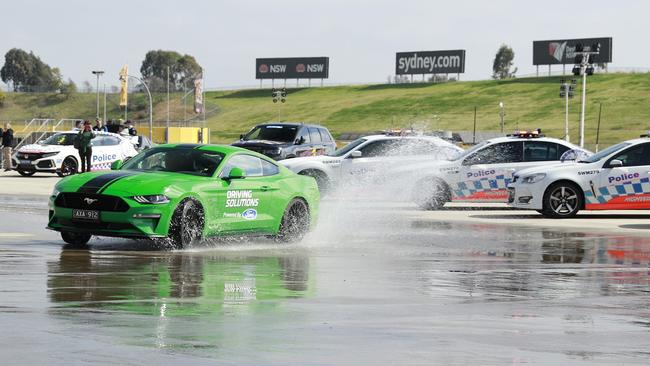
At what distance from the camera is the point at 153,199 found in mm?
15320

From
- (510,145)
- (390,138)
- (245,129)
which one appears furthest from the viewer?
(245,129)

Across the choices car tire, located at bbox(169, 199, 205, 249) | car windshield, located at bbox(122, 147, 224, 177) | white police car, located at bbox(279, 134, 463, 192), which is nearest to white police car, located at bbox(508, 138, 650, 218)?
white police car, located at bbox(279, 134, 463, 192)

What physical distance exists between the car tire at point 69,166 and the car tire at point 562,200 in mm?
19070

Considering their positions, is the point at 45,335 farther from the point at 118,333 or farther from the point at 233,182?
the point at 233,182

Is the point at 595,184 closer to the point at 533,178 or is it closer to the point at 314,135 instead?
the point at 533,178

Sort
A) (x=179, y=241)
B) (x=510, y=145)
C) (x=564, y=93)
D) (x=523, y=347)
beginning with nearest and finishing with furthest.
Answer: (x=523, y=347)
(x=179, y=241)
(x=510, y=145)
(x=564, y=93)

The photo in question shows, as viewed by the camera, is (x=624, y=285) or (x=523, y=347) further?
(x=624, y=285)

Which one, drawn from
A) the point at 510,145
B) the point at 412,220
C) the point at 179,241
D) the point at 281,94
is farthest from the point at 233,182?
the point at 281,94

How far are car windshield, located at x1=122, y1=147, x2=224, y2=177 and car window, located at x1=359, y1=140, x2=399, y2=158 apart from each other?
12194 mm

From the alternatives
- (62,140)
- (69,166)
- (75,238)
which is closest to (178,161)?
(75,238)

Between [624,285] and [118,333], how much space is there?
594 cm

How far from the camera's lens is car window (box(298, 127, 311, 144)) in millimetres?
34125

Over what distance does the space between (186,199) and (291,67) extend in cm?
15700

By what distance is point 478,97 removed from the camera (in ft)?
497
